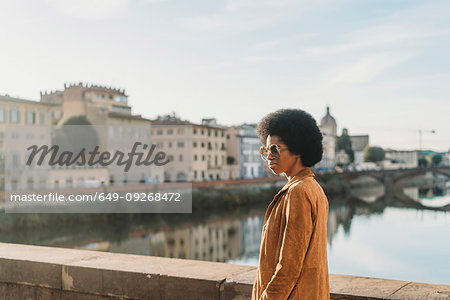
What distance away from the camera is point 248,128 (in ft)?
166

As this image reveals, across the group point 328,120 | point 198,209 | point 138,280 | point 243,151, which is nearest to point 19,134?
point 198,209

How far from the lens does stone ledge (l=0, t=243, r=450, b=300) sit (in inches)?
75.2

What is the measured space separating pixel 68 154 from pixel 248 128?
2385 cm

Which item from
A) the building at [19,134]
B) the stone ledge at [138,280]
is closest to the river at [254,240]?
the building at [19,134]

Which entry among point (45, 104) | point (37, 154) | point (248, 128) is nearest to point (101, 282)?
point (37, 154)

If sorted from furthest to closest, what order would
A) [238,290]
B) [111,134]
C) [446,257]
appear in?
[111,134] < [446,257] < [238,290]

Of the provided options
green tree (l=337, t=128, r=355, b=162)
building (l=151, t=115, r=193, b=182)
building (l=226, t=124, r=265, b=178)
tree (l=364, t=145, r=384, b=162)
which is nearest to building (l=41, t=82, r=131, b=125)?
building (l=151, t=115, r=193, b=182)

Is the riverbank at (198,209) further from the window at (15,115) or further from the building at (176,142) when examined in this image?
the window at (15,115)

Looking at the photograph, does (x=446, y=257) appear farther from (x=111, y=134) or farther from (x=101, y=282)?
(x=111, y=134)

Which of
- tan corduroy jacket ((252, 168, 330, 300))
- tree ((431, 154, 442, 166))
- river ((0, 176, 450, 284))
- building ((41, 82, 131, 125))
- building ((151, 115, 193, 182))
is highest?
building ((41, 82, 131, 125))

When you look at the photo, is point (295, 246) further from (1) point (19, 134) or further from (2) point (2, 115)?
(2) point (2, 115)

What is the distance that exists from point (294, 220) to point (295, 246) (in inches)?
2.5

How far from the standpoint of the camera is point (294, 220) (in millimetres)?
1275

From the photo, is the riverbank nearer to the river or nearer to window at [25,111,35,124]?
the river
